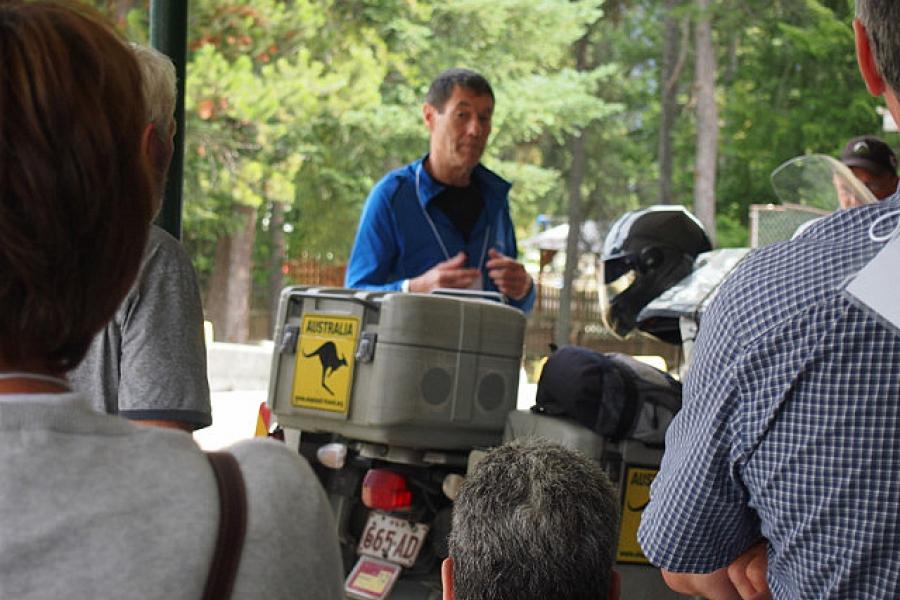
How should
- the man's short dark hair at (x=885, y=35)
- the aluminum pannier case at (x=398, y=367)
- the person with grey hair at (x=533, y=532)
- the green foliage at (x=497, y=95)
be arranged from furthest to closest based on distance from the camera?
the green foliage at (x=497, y=95), the aluminum pannier case at (x=398, y=367), the person with grey hair at (x=533, y=532), the man's short dark hair at (x=885, y=35)

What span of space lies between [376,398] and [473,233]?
1.08 m

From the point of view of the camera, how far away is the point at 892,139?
22.6 meters

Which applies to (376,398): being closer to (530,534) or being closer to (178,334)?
(178,334)

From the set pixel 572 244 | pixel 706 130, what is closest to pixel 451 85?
pixel 706 130

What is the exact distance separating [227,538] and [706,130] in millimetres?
29023

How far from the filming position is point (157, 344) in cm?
269

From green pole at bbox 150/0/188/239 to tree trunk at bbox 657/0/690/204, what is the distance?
2830cm

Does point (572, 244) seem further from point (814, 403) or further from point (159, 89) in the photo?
point (814, 403)

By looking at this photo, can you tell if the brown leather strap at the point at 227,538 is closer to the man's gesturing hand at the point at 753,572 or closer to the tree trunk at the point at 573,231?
the man's gesturing hand at the point at 753,572

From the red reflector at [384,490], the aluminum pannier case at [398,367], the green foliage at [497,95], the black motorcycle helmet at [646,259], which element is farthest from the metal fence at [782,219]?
the green foliage at [497,95]

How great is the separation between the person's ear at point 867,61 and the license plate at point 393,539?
11.0ft

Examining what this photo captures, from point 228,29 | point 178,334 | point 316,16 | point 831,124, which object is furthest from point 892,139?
point 178,334

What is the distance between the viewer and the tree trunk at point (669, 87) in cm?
3231

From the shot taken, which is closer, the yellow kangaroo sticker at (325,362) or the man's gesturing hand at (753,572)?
the man's gesturing hand at (753,572)
